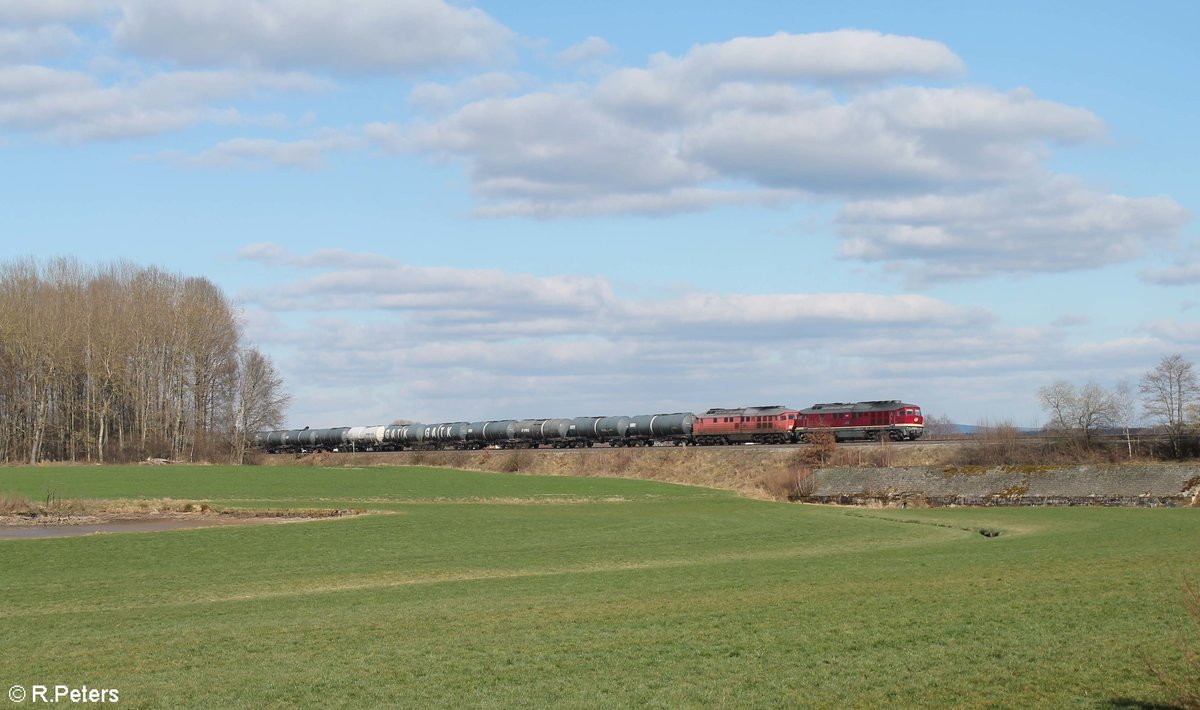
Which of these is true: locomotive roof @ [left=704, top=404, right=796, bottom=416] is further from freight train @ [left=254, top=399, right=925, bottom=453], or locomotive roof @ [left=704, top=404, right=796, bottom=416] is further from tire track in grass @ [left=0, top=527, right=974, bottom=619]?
tire track in grass @ [left=0, top=527, right=974, bottom=619]

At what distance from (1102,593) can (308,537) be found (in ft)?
91.3

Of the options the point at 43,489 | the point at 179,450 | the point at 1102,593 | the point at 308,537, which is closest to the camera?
the point at 1102,593

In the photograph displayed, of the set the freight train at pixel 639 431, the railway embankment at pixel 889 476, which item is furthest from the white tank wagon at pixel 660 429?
the railway embankment at pixel 889 476

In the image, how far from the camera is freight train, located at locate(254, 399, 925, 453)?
86.4m

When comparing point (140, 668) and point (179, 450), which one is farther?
point (179, 450)

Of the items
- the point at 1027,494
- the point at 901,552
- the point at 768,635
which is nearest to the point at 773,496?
the point at 1027,494

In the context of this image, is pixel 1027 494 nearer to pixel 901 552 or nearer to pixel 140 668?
pixel 901 552

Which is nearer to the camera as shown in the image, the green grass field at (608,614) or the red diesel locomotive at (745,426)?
the green grass field at (608,614)

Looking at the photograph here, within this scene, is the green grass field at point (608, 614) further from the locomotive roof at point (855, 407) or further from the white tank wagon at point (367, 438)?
the white tank wagon at point (367, 438)

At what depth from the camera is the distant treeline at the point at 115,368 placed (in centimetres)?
10731

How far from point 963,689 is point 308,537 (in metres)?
30.2

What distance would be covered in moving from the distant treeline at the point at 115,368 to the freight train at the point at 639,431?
14161 millimetres

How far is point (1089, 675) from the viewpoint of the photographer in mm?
13820

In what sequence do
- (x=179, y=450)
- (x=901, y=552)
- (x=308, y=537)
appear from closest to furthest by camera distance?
1. (x=901, y=552)
2. (x=308, y=537)
3. (x=179, y=450)
